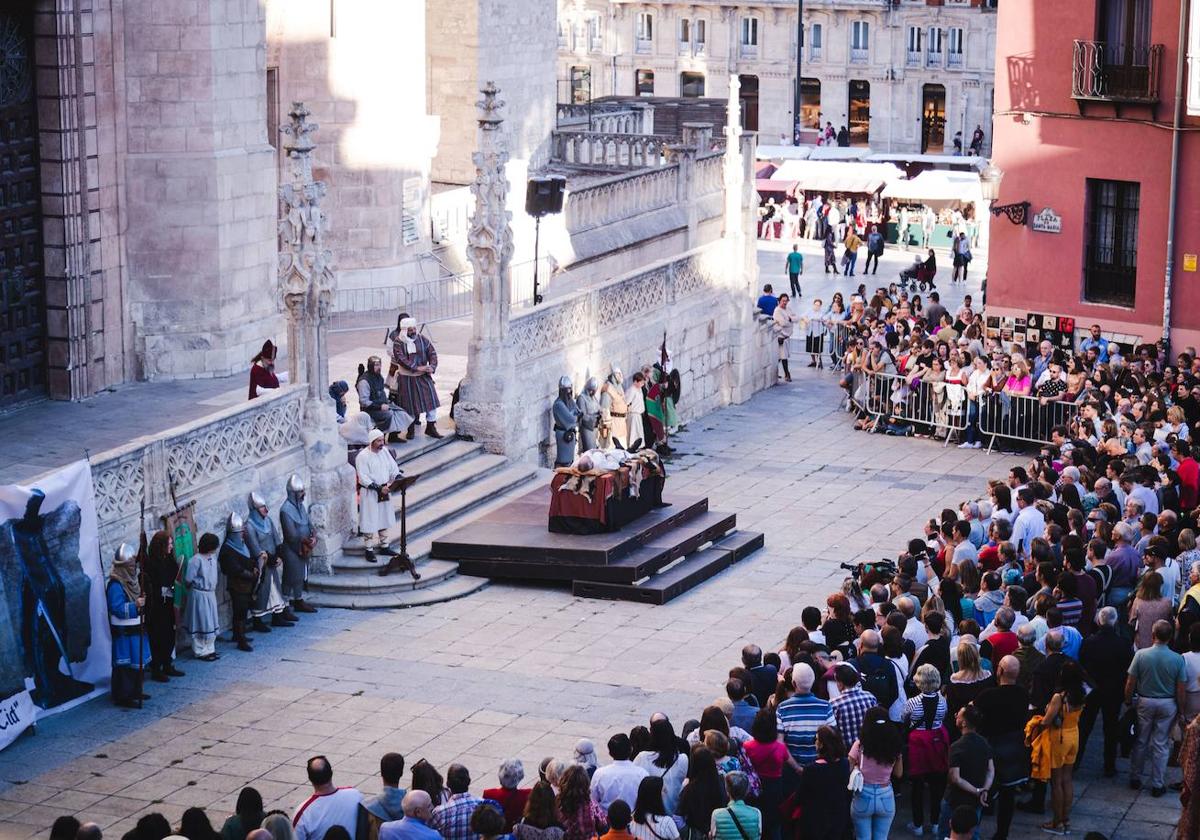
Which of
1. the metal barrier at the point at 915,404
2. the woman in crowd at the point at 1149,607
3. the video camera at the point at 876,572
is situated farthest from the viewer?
the metal barrier at the point at 915,404

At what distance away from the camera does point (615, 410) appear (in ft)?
105

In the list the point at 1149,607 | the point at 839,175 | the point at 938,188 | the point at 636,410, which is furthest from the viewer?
the point at 839,175

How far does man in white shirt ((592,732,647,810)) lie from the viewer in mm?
15914

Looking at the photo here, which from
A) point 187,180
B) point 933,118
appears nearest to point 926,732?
point 187,180

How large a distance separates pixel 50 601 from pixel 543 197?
45.3 feet

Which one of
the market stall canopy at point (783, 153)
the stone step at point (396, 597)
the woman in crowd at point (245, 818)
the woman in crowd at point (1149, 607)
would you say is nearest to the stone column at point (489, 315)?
the stone step at point (396, 597)

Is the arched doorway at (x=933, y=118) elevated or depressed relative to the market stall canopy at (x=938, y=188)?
elevated

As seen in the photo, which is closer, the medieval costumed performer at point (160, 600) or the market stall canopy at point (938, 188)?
the medieval costumed performer at point (160, 600)

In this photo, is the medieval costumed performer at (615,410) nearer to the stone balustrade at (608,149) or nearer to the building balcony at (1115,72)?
the building balcony at (1115,72)

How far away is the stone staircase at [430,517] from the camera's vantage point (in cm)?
2522

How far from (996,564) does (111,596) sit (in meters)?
8.81

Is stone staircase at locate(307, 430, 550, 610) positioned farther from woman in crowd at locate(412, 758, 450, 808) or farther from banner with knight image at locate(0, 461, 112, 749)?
woman in crowd at locate(412, 758, 450, 808)

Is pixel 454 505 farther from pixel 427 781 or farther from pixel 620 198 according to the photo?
pixel 620 198

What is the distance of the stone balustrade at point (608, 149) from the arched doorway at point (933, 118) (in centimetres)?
3774
